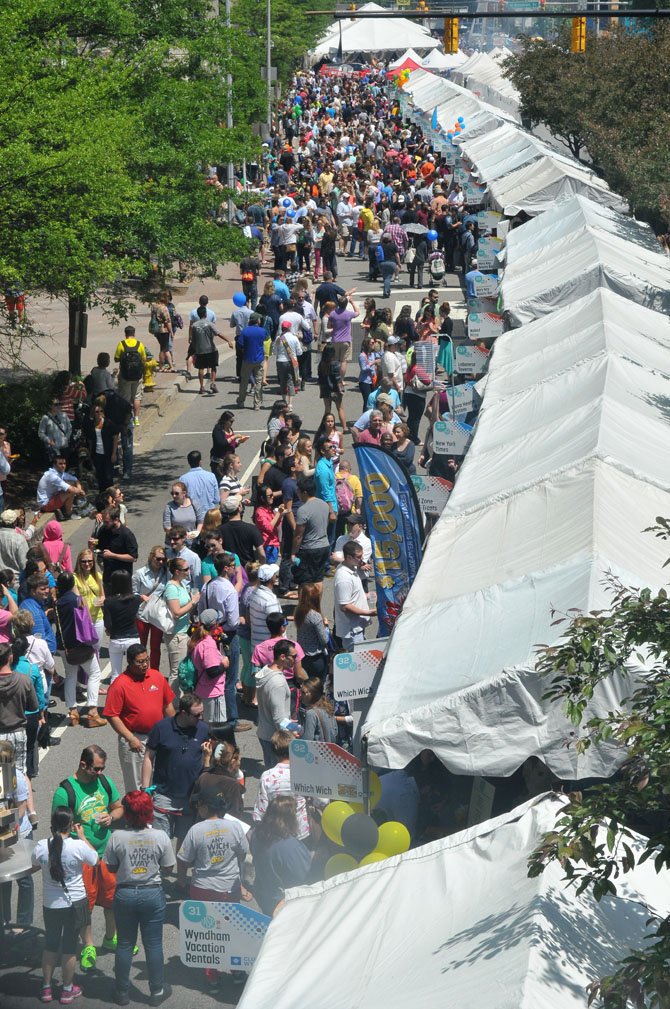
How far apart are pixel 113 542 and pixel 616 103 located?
2000cm

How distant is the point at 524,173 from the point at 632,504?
64.7ft

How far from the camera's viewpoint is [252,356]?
70.1ft

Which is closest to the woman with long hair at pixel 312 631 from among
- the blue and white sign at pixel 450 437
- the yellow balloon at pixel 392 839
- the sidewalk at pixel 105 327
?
the yellow balloon at pixel 392 839

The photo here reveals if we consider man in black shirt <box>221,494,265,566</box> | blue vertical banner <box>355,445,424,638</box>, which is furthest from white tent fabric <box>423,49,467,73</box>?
blue vertical banner <box>355,445,424,638</box>

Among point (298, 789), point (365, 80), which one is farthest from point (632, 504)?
point (365, 80)

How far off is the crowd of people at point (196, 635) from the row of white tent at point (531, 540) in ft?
2.90

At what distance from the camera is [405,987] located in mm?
5457

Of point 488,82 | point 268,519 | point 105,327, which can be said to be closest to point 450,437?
point 268,519

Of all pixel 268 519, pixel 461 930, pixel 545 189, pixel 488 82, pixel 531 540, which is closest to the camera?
pixel 461 930

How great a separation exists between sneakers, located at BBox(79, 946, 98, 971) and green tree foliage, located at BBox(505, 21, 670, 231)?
1680 cm

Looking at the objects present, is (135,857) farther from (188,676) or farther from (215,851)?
(188,676)

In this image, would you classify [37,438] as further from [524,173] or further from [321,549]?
[524,173]

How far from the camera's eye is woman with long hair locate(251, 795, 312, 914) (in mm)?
8320

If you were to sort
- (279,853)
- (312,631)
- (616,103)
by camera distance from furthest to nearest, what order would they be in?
1. (616,103)
2. (312,631)
3. (279,853)
